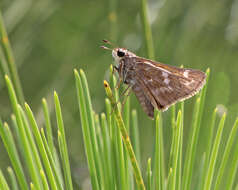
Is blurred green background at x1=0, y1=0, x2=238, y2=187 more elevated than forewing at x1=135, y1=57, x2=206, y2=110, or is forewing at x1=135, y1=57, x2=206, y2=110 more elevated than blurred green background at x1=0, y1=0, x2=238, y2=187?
blurred green background at x1=0, y1=0, x2=238, y2=187

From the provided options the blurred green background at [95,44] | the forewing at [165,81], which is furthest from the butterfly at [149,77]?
the blurred green background at [95,44]

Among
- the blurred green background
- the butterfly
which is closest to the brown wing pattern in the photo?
the butterfly

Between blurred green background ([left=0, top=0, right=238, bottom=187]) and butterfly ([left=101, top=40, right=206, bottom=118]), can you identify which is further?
blurred green background ([left=0, top=0, right=238, bottom=187])

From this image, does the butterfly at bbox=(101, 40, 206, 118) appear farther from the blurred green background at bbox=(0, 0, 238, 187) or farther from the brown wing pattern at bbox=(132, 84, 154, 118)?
the blurred green background at bbox=(0, 0, 238, 187)

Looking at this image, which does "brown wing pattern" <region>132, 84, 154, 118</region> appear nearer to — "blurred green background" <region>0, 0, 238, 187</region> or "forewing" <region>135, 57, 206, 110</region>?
"forewing" <region>135, 57, 206, 110</region>

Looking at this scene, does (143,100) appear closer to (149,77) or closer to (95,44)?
(149,77)

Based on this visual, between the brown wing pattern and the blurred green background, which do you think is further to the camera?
the blurred green background

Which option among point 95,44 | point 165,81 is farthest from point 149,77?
point 95,44
